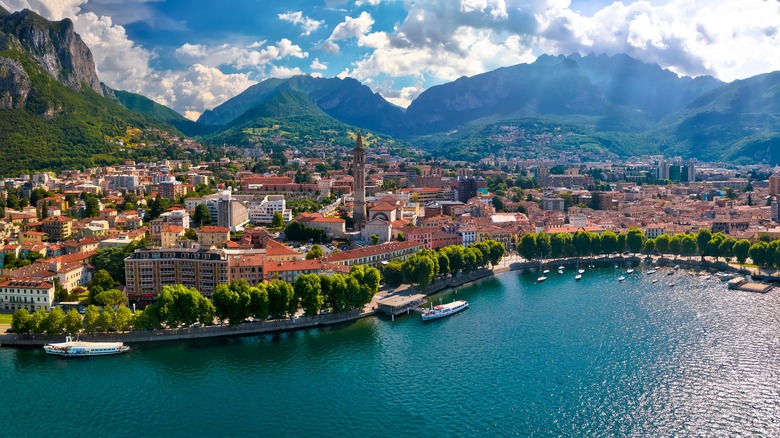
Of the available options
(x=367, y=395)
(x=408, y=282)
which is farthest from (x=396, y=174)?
(x=367, y=395)

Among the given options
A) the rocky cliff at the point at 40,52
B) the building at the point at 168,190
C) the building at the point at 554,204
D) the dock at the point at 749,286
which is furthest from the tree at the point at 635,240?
the rocky cliff at the point at 40,52

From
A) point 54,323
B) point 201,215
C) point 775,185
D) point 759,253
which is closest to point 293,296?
point 54,323

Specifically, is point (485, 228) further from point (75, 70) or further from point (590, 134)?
point (590, 134)

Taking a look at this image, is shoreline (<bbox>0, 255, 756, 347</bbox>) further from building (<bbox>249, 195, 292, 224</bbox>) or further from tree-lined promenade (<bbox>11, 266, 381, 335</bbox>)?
building (<bbox>249, 195, 292, 224</bbox>)

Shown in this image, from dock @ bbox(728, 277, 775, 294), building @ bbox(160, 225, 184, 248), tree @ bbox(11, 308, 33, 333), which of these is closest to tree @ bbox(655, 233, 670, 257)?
dock @ bbox(728, 277, 775, 294)

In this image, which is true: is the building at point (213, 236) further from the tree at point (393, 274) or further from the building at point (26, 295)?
the building at point (26, 295)

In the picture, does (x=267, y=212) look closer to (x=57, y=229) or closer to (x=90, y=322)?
(x=57, y=229)
